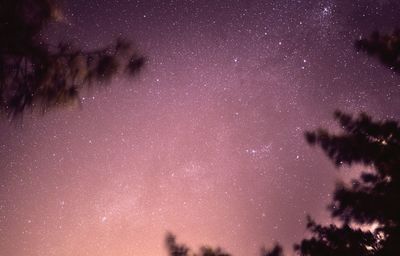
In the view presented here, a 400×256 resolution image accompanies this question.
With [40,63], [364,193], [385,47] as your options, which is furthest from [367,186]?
[40,63]

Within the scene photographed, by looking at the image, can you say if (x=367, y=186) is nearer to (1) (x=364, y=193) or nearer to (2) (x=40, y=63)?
(1) (x=364, y=193)

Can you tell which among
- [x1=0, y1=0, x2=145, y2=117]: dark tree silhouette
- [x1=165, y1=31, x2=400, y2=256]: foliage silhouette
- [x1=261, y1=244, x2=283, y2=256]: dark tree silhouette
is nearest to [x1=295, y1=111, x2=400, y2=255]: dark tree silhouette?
[x1=165, y1=31, x2=400, y2=256]: foliage silhouette

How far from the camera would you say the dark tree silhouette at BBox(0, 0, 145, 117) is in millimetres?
3273

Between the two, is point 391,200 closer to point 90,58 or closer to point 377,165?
point 377,165

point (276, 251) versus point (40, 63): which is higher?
point (40, 63)

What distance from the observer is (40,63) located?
3.51m

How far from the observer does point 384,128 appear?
4953 mm

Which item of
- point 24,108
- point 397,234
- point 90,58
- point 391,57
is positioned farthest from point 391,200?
point 24,108

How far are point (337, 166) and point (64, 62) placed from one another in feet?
15.8

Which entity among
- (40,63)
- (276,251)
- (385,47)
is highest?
(40,63)

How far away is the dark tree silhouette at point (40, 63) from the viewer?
10.7 ft

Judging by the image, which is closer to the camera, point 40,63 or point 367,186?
point 40,63

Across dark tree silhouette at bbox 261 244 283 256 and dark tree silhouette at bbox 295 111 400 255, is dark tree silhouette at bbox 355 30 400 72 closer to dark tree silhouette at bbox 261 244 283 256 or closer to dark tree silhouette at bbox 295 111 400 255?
dark tree silhouette at bbox 295 111 400 255

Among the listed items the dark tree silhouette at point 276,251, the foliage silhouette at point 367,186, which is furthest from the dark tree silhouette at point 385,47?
the dark tree silhouette at point 276,251
